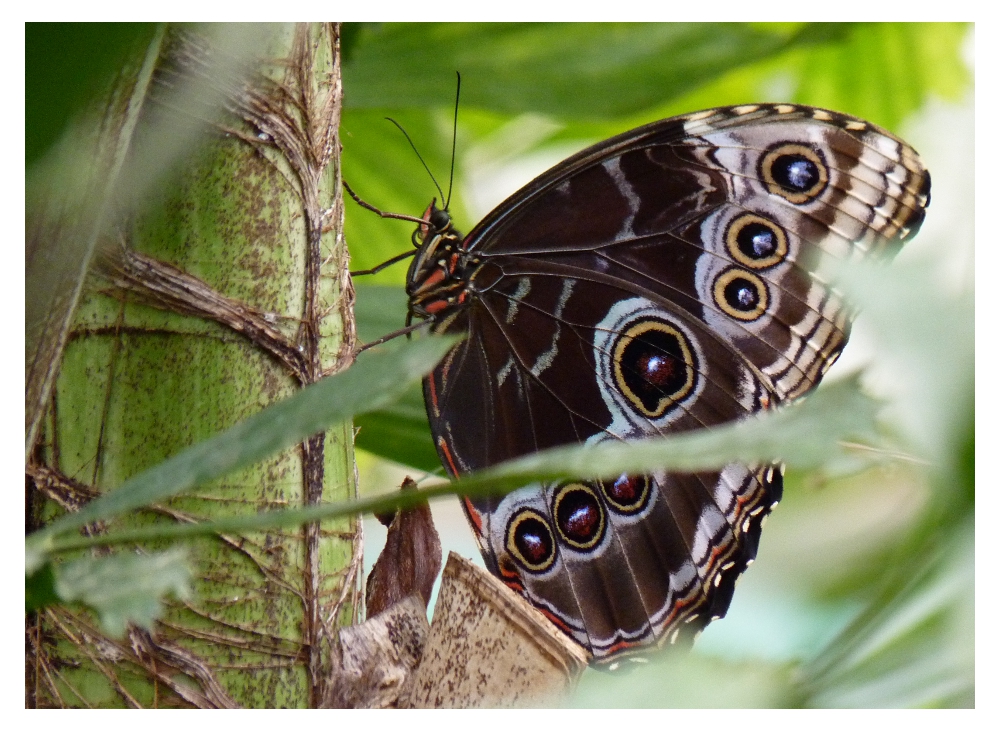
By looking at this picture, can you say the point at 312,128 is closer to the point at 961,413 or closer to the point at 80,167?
the point at 80,167

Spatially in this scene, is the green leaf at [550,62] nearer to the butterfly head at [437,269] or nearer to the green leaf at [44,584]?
the butterfly head at [437,269]

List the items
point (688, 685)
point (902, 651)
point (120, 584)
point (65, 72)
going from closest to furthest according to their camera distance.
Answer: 1. point (120, 584)
2. point (65, 72)
3. point (902, 651)
4. point (688, 685)

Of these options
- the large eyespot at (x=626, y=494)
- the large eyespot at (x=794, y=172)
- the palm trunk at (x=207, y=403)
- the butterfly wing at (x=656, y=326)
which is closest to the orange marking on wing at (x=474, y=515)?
the butterfly wing at (x=656, y=326)

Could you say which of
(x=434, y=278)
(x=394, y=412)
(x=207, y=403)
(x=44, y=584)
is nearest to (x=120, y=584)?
(x=44, y=584)

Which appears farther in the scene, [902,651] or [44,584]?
[902,651]

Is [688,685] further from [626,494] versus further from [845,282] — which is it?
[845,282]

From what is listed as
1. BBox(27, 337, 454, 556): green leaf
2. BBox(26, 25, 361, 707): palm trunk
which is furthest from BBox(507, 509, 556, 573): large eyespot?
BBox(27, 337, 454, 556): green leaf

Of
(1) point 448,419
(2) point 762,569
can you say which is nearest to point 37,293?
(1) point 448,419

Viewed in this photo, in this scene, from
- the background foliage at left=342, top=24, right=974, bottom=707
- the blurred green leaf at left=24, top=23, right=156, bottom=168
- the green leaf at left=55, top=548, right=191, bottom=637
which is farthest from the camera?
the background foliage at left=342, top=24, right=974, bottom=707

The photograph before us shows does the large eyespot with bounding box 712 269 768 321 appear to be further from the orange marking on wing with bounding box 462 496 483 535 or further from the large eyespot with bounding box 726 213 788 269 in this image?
the orange marking on wing with bounding box 462 496 483 535
